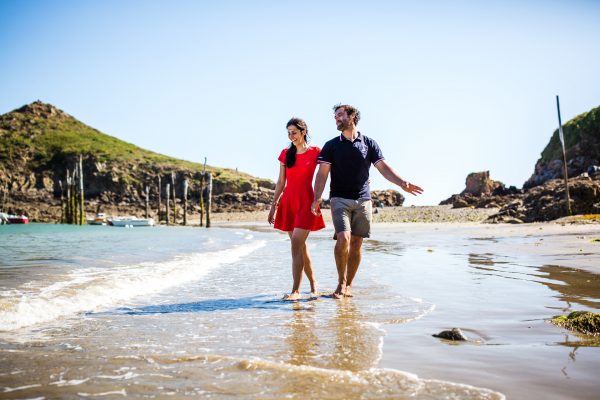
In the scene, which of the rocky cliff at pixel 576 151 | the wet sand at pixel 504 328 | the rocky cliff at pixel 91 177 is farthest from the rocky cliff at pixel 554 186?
the rocky cliff at pixel 91 177

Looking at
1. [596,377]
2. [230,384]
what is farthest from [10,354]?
[596,377]

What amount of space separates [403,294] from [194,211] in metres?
93.4

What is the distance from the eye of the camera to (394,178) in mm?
5867

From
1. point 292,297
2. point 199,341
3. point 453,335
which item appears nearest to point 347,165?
point 292,297

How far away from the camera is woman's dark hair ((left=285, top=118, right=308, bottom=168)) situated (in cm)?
586

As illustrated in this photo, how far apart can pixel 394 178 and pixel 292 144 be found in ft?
4.16

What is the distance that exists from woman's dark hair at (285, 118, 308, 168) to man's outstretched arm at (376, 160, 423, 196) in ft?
3.12

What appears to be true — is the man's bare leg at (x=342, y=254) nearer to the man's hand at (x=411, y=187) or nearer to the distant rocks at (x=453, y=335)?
the man's hand at (x=411, y=187)

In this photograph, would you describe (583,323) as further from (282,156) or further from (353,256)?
(282,156)

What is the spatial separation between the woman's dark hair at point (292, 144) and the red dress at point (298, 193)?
0.05 m

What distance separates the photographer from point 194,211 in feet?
317

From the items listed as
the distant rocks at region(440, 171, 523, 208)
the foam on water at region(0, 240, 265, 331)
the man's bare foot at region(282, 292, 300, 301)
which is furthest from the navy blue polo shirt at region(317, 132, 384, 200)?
the distant rocks at region(440, 171, 523, 208)

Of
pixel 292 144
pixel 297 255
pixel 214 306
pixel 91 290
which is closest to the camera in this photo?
pixel 214 306

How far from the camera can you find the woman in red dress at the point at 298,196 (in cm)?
574
